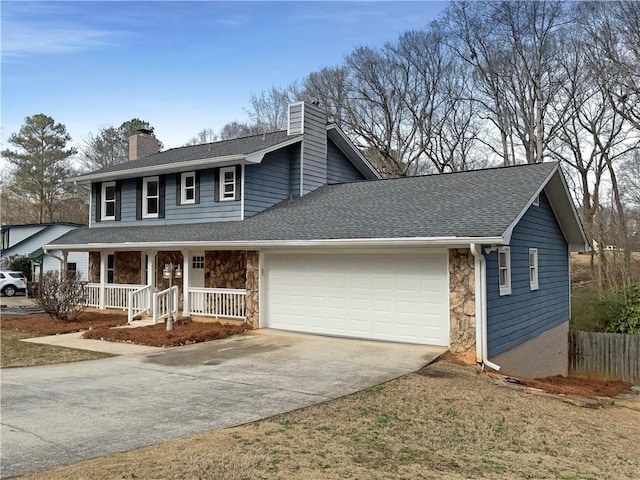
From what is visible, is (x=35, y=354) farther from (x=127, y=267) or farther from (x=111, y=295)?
(x=127, y=267)

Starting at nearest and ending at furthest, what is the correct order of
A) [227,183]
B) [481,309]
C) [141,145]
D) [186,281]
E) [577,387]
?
[481,309]
[577,387]
[186,281]
[227,183]
[141,145]

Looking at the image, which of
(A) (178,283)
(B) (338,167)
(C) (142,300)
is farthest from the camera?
(B) (338,167)

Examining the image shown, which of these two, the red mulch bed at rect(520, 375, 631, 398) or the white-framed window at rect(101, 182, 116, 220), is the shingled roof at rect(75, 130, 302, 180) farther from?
the red mulch bed at rect(520, 375, 631, 398)

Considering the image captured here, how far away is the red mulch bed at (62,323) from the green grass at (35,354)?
172cm

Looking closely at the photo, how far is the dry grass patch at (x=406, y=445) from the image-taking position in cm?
448

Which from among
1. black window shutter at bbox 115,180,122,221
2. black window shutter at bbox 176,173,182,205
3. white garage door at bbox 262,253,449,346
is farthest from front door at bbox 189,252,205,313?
black window shutter at bbox 115,180,122,221

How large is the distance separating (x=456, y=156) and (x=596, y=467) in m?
27.6

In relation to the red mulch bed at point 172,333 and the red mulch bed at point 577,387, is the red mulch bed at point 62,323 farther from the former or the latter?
the red mulch bed at point 577,387

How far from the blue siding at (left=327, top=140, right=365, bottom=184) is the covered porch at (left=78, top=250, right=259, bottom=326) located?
17.9 ft

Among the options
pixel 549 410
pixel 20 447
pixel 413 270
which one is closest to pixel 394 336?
pixel 413 270

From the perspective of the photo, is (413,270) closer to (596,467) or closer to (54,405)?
(596,467)

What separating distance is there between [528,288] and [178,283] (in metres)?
10.4

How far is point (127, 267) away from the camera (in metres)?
17.8

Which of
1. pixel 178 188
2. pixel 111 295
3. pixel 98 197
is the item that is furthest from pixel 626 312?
pixel 98 197
